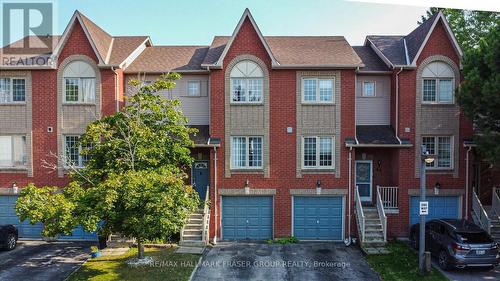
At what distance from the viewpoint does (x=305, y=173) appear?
15492 millimetres

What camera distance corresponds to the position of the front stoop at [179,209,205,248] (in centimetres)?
1420

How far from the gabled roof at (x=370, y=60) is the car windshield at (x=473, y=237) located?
7.77m

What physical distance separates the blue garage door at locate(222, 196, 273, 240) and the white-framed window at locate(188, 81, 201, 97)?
4.90 m

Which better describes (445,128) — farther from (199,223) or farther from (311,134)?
(199,223)

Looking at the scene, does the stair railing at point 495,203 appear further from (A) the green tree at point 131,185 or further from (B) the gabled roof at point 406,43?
(A) the green tree at point 131,185

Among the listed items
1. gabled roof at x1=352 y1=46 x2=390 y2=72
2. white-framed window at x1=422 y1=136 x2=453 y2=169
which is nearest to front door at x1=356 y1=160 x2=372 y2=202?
white-framed window at x1=422 y1=136 x2=453 y2=169

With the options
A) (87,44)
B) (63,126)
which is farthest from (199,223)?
(87,44)

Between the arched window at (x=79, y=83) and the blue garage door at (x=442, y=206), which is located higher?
the arched window at (x=79, y=83)

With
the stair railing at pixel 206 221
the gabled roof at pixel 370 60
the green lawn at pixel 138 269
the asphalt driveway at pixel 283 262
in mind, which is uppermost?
the gabled roof at pixel 370 60

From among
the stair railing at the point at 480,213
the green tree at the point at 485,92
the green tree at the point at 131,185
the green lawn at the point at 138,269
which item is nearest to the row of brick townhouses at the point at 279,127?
the stair railing at the point at 480,213

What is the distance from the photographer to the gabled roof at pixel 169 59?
16266 millimetres

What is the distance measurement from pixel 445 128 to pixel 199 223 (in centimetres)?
1141

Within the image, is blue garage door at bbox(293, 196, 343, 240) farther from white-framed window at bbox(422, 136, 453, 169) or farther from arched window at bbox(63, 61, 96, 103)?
arched window at bbox(63, 61, 96, 103)

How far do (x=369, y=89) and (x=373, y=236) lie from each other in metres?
6.63
